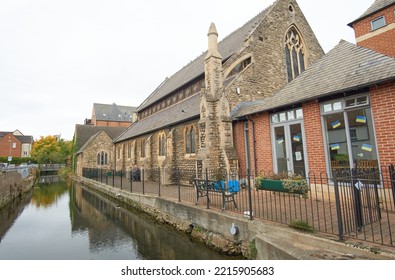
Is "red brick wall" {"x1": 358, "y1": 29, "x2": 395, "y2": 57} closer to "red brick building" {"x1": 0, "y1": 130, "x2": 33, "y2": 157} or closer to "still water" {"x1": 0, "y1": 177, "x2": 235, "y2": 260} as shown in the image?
"still water" {"x1": 0, "y1": 177, "x2": 235, "y2": 260}

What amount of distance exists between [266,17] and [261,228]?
566 inches

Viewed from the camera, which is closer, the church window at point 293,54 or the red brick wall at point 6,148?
the church window at point 293,54

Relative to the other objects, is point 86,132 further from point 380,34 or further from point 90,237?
point 380,34

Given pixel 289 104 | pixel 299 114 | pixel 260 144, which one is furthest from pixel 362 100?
pixel 260 144

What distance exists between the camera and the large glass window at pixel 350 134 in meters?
6.88

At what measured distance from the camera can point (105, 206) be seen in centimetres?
1419

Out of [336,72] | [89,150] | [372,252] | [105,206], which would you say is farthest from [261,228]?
[89,150]

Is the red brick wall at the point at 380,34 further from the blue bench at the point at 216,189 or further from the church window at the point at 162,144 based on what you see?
the church window at the point at 162,144

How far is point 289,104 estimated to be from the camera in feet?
28.4

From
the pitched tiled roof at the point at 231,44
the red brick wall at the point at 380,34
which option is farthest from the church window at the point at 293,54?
the red brick wall at the point at 380,34

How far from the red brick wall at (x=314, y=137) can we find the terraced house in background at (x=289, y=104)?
0.04m

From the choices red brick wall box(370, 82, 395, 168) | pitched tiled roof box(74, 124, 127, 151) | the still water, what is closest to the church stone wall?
red brick wall box(370, 82, 395, 168)

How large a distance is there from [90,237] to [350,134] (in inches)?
397
